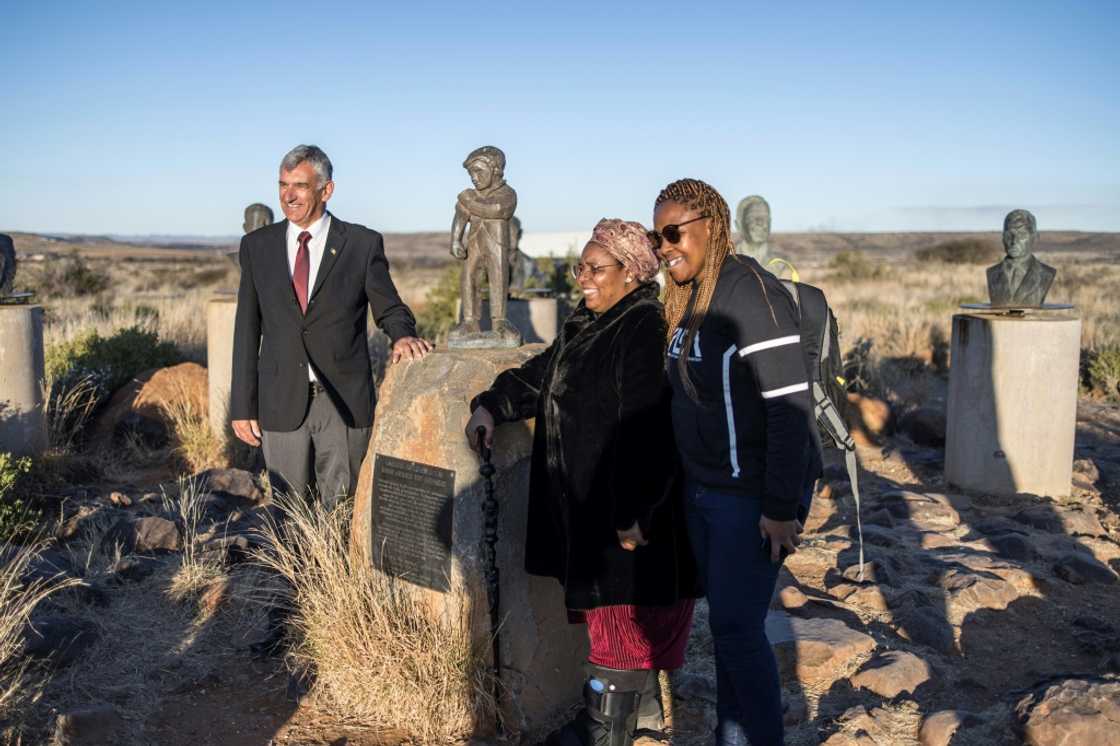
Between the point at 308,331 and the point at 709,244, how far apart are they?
185 centimetres

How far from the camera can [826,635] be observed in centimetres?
433

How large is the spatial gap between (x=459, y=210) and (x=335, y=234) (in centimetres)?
54

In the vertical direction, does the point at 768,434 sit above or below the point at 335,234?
below

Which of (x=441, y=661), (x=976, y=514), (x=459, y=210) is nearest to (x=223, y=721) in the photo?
(x=441, y=661)

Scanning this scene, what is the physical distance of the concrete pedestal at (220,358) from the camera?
8.55 m

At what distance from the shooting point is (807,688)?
4.01 meters

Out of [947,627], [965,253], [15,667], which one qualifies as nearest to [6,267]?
[15,667]

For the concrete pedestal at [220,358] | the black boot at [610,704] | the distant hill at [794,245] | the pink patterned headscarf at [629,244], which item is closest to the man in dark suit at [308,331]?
the pink patterned headscarf at [629,244]

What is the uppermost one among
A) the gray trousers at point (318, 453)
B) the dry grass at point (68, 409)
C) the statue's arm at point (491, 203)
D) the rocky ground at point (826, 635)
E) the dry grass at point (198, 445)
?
the statue's arm at point (491, 203)

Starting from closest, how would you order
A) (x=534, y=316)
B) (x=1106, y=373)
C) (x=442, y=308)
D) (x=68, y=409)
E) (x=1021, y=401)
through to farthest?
(x=1021, y=401) → (x=68, y=409) → (x=1106, y=373) → (x=534, y=316) → (x=442, y=308)

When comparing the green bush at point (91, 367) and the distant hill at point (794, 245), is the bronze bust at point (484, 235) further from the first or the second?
the distant hill at point (794, 245)

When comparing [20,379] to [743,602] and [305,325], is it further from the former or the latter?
[743,602]

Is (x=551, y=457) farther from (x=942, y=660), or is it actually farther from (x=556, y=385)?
(x=942, y=660)

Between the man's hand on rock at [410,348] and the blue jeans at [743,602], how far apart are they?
142 cm
